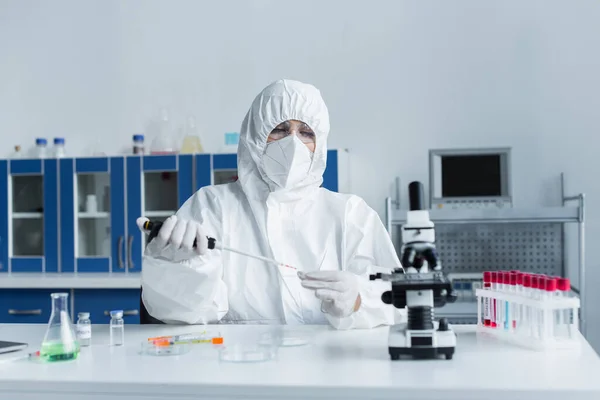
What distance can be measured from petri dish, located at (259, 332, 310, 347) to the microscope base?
0.83 ft

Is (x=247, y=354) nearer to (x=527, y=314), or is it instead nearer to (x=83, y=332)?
(x=83, y=332)

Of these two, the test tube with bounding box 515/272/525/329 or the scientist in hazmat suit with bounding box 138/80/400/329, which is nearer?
the test tube with bounding box 515/272/525/329

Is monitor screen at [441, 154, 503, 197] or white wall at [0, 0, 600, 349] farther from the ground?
white wall at [0, 0, 600, 349]

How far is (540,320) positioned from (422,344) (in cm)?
26

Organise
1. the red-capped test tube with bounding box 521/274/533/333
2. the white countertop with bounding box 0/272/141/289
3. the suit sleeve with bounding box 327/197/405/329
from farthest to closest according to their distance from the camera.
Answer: the white countertop with bounding box 0/272/141/289
the suit sleeve with bounding box 327/197/405/329
the red-capped test tube with bounding box 521/274/533/333

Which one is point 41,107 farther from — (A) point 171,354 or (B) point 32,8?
(A) point 171,354

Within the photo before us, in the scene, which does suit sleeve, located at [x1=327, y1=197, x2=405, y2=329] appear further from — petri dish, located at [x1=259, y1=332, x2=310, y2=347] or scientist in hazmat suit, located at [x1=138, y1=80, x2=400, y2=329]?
petri dish, located at [x1=259, y1=332, x2=310, y2=347]

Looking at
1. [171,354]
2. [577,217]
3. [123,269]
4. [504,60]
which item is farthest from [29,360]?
[504,60]

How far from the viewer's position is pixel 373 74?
357cm

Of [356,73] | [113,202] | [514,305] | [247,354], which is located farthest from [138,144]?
[514,305]

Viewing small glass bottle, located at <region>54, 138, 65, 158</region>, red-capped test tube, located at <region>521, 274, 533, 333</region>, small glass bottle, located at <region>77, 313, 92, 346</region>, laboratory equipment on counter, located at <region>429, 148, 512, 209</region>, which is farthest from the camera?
small glass bottle, located at <region>54, 138, 65, 158</region>

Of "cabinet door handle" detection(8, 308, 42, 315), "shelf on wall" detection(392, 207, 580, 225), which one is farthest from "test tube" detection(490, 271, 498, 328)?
"cabinet door handle" detection(8, 308, 42, 315)

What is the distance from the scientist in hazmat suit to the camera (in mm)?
1832

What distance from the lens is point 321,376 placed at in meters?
1.16
